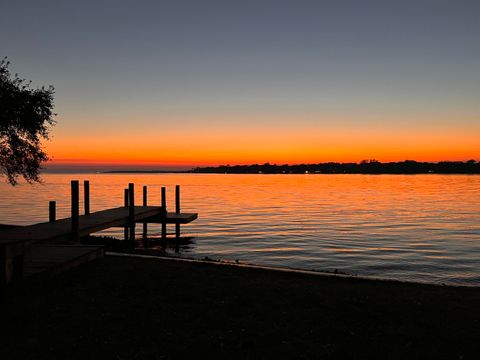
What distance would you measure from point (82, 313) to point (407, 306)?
7294mm

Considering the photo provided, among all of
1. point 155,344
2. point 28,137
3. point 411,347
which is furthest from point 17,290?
point 28,137

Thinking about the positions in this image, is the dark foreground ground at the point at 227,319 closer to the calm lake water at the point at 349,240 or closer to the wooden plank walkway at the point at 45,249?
the wooden plank walkway at the point at 45,249

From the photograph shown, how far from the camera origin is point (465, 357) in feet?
22.6

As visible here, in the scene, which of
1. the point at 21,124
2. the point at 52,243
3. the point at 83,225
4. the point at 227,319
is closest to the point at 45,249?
the point at 52,243

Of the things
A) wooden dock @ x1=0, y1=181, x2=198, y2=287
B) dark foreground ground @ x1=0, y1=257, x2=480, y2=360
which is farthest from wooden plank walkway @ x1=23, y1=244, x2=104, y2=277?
dark foreground ground @ x1=0, y1=257, x2=480, y2=360

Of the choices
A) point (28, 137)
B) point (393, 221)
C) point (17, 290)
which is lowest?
point (393, 221)

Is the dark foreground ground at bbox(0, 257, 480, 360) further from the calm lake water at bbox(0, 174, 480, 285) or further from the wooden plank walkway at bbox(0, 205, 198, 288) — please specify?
the calm lake water at bbox(0, 174, 480, 285)

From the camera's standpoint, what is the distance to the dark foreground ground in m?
7.02

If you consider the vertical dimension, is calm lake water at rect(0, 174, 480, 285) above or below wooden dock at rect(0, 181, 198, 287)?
below

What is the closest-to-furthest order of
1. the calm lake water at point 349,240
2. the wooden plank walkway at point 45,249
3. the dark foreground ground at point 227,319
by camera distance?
the dark foreground ground at point 227,319, the wooden plank walkway at point 45,249, the calm lake water at point 349,240

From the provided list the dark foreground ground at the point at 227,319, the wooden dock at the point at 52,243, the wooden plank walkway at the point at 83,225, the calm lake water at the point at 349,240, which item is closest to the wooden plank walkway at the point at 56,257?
the wooden dock at the point at 52,243

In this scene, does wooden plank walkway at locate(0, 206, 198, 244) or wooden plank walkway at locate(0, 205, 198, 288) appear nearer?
wooden plank walkway at locate(0, 205, 198, 288)

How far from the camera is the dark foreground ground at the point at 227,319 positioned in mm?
7020

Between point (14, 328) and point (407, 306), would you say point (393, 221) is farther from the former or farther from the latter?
point (14, 328)
